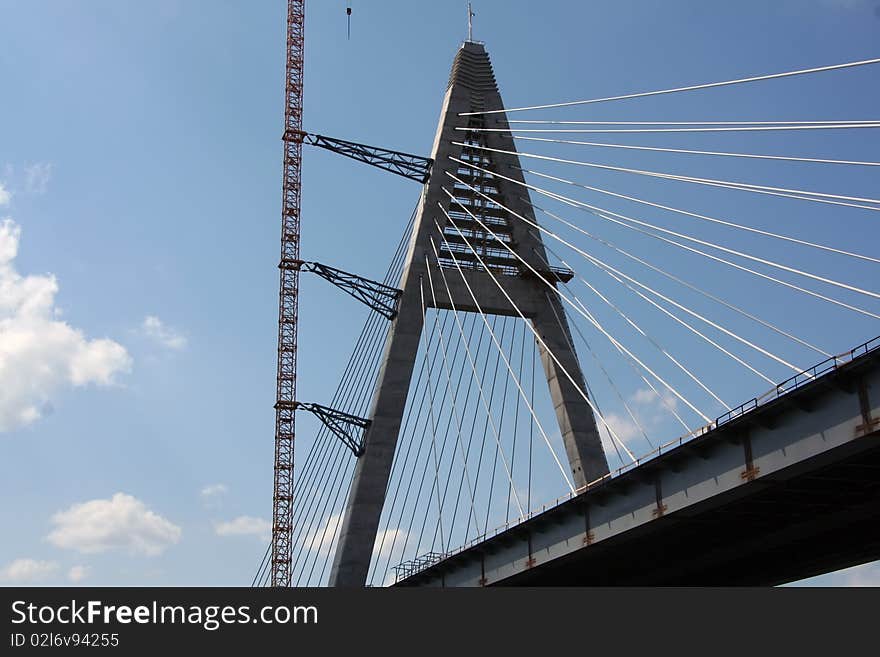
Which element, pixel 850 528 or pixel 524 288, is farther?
pixel 524 288

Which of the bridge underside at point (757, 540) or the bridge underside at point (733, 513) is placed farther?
the bridge underside at point (757, 540)

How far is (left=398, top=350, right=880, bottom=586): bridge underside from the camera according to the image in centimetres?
2947

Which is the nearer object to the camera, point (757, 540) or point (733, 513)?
point (733, 513)

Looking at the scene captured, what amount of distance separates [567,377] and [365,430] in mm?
9466

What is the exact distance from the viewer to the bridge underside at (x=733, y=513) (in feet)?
96.7

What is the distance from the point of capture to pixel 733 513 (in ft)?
119

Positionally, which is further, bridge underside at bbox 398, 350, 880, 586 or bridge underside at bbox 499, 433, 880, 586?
bridge underside at bbox 499, 433, 880, 586

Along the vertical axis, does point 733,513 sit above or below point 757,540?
below
